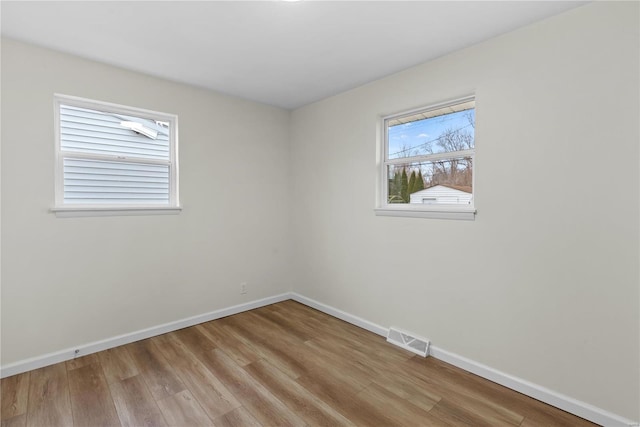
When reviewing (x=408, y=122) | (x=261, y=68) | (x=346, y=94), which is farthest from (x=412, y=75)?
(x=261, y=68)

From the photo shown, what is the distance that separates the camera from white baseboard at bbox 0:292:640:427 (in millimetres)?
1874

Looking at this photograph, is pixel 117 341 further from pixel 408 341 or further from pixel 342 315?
pixel 408 341

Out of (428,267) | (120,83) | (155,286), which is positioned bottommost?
(155,286)

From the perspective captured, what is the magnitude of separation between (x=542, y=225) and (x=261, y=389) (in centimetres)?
225

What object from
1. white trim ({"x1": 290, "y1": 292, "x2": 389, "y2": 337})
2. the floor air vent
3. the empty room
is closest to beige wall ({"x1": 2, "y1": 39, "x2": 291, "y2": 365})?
the empty room

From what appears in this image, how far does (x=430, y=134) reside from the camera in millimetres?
2756

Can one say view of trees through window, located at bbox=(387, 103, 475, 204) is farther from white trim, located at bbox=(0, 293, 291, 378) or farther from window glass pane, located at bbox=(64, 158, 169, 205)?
window glass pane, located at bbox=(64, 158, 169, 205)

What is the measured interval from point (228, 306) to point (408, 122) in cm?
281

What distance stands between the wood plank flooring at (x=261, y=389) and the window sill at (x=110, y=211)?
121 cm

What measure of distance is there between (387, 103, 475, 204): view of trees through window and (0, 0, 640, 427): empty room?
0.07 feet

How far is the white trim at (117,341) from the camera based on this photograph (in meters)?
2.32

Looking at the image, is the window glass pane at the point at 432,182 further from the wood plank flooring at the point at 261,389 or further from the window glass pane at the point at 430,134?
the wood plank flooring at the point at 261,389

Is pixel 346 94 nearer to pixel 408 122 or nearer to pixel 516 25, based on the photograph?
pixel 408 122

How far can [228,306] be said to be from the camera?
355cm
